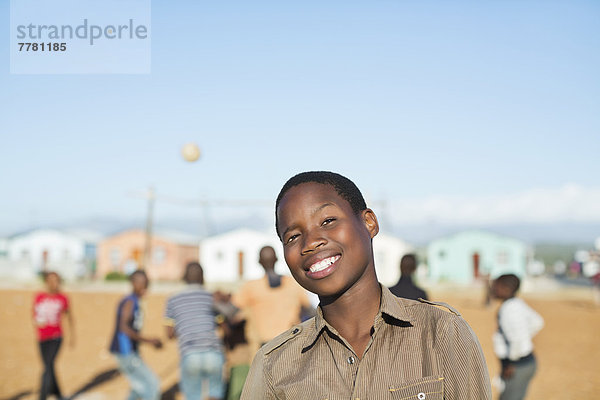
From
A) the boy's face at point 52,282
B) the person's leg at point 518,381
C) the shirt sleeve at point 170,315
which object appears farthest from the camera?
the boy's face at point 52,282

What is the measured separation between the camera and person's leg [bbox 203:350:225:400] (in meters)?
6.11

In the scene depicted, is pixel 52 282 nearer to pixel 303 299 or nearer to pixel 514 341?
pixel 303 299

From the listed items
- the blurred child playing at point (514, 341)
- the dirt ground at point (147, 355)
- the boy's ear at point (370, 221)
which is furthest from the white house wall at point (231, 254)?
the boy's ear at point (370, 221)

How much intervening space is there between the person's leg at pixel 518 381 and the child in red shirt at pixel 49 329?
4.96 m

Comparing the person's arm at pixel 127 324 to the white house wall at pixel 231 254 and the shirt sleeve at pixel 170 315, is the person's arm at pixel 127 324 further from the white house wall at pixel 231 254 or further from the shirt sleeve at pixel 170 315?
the white house wall at pixel 231 254

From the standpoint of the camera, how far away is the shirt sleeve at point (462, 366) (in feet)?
5.80

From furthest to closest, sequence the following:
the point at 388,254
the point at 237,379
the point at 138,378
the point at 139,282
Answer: the point at 388,254 < the point at 139,282 < the point at 138,378 < the point at 237,379

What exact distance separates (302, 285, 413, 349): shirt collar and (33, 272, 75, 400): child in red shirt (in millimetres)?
6501

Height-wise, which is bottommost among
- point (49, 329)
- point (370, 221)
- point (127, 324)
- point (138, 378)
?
point (138, 378)

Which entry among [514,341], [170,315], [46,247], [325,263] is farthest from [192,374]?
[46,247]

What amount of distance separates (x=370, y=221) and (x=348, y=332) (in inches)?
14.7

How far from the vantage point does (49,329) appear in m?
7.76

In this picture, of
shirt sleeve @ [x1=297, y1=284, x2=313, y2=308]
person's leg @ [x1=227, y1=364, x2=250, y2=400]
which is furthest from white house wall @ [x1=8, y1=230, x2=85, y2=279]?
shirt sleeve @ [x1=297, y1=284, x2=313, y2=308]

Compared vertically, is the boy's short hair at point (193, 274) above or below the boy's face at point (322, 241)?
below
